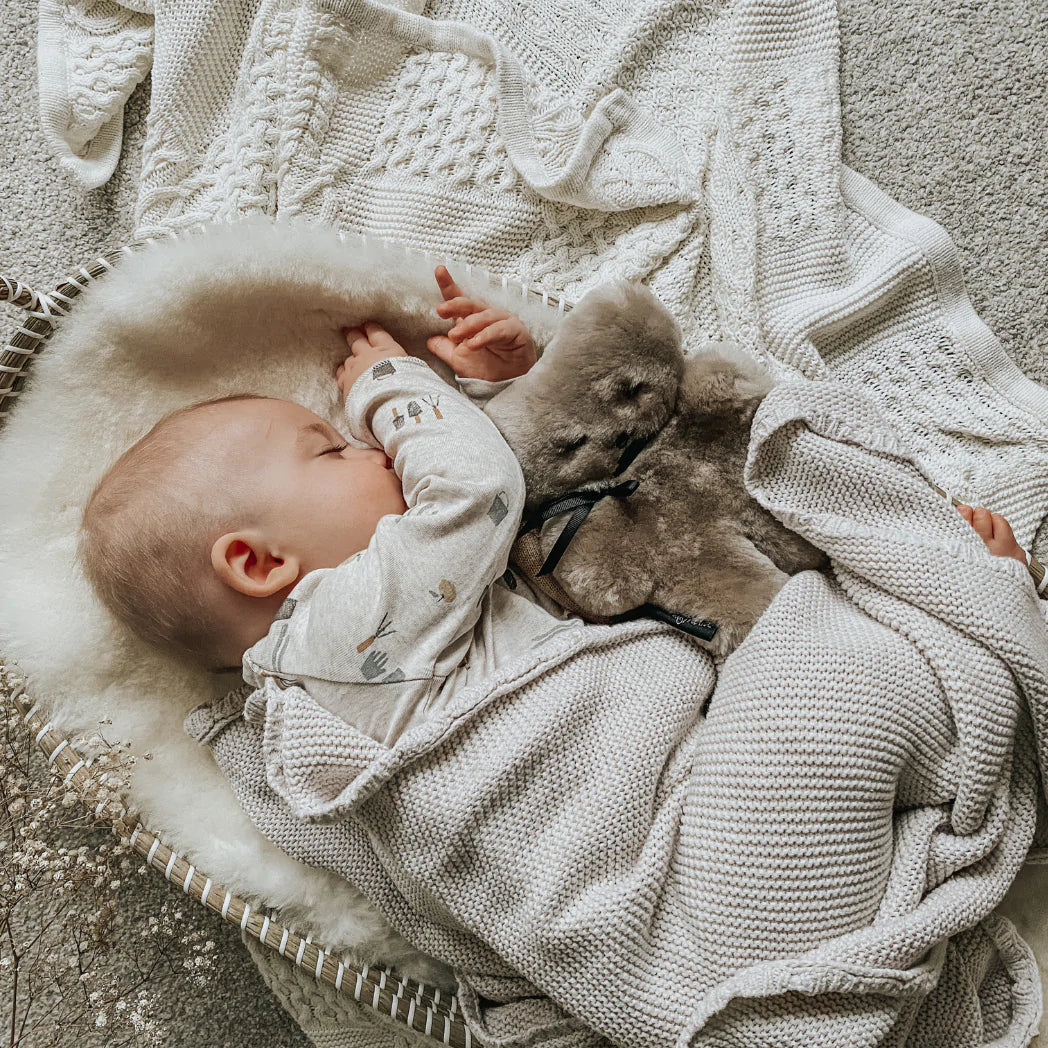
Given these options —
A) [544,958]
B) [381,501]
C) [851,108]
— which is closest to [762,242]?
[851,108]

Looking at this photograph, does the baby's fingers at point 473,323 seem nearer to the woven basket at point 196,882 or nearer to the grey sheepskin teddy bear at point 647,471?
the grey sheepskin teddy bear at point 647,471

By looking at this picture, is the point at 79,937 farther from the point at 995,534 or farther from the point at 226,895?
the point at 995,534

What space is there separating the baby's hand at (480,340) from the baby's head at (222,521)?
169 mm

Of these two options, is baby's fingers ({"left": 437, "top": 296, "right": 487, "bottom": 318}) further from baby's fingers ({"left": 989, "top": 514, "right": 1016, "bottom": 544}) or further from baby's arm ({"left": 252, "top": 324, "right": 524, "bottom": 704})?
baby's fingers ({"left": 989, "top": 514, "right": 1016, "bottom": 544})

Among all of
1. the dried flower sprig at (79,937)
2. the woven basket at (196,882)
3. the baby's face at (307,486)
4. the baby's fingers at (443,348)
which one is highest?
the baby's fingers at (443,348)

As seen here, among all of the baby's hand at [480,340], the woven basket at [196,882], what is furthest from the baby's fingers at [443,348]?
the woven basket at [196,882]

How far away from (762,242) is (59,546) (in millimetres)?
942

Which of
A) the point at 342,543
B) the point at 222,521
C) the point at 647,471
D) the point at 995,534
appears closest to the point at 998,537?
the point at 995,534

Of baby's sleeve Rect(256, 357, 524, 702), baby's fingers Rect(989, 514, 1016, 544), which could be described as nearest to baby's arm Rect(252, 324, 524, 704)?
baby's sleeve Rect(256, 357, 524, 702)

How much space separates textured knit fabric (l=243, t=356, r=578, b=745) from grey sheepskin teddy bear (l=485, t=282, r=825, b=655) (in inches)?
2.3

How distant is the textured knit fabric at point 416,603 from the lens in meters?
0.84

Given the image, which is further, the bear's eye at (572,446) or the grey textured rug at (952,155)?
the grey textured rug at (952,155)

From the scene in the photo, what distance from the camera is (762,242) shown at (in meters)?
1.08

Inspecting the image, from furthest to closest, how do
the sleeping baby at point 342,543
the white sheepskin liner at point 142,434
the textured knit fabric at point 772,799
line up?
the white sheepskin liner at point 142,434, the sleeping baby at point 342,543, the textured knit fabric at point 772,799
